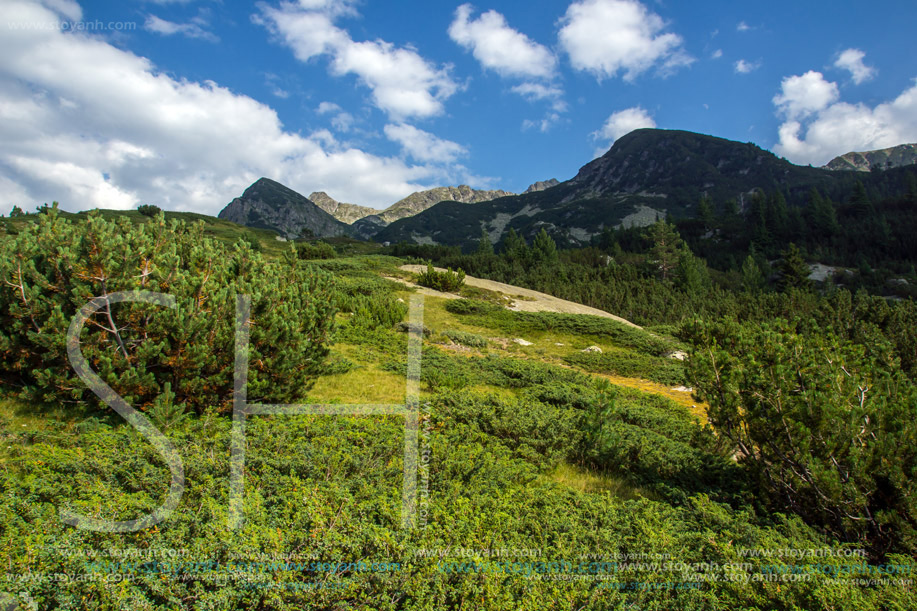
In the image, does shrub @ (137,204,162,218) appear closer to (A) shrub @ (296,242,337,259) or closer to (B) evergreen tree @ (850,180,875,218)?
(A) shrub @ (296,242,337,259)

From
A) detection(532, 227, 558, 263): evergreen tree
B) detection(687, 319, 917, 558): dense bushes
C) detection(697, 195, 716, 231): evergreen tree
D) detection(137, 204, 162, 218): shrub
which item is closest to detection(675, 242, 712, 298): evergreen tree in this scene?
detection(532, 227, 558, 263): evergreen tree

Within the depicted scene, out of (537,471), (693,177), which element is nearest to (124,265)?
(537,471)

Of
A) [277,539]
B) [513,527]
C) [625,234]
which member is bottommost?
[513,527]

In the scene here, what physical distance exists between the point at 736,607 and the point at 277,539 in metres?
3.97

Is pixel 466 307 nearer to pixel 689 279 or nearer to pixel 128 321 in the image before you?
pixel 128 321

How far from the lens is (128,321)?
20.6 feet

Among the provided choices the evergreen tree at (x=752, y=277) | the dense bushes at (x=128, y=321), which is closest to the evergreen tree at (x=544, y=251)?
the evergreen tree at (x=752, y=277)

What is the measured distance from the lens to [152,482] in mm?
4441

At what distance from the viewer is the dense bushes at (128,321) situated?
6020mm

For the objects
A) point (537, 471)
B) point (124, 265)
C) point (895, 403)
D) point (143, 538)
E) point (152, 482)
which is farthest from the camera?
point (537, 471)

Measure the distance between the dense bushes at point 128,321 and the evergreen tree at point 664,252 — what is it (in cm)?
5830

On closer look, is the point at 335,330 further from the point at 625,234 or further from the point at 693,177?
the point at 693,177

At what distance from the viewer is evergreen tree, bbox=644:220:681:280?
57969 mm

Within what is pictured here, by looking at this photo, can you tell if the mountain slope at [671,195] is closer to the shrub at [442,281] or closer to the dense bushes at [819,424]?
the shrub at [442,281]
